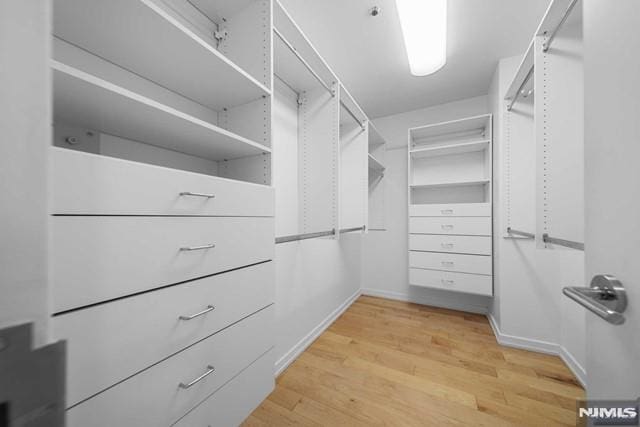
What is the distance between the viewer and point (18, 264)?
8.1 inches

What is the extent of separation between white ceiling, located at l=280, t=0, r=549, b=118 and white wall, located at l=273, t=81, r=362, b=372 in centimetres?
47

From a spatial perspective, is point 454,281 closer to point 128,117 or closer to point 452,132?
point 452,132

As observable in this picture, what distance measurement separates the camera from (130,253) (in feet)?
2.00

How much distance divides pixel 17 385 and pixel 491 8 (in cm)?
219

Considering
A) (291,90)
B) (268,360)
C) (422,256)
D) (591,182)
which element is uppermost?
(291,90)

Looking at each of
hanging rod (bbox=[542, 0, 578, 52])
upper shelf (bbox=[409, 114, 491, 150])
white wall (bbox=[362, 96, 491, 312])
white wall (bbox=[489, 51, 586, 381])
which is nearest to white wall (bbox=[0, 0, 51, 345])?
hanging rod (bbox=[542, 0, 578, 52])

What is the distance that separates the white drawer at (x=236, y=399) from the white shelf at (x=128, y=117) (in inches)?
37.5

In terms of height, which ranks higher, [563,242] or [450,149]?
[450,149]

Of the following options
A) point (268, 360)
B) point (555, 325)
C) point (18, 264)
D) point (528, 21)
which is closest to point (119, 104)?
point (18, 264)

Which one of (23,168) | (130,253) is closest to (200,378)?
(130,253)

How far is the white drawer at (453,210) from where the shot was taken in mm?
2049

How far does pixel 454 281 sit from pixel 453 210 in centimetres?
67

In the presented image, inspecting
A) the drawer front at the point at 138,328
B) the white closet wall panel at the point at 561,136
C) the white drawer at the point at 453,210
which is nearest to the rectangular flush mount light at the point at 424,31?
the white closet wall panel at the point at 561,136

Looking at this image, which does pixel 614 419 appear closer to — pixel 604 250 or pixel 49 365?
pixel 604 250
